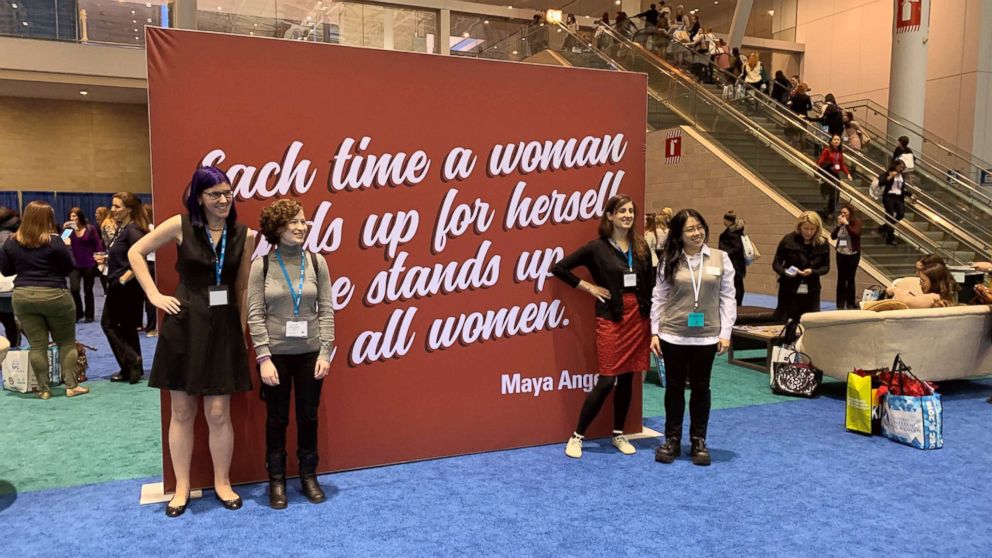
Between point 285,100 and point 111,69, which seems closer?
point 285,100

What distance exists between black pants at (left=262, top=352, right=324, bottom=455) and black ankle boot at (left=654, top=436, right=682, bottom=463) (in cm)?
198

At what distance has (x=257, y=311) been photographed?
3.25 meters

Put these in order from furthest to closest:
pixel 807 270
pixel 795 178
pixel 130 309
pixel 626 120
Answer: pixel 795 178
pixel 807 270
pixel 130 309
pixel 626 120

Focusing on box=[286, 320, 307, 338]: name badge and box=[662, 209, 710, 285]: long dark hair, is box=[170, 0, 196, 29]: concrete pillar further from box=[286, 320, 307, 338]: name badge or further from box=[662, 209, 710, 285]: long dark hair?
box=[662, 209, 710, 285]: long dark hair

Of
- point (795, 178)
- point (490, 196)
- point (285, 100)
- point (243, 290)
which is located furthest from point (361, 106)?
point (795, 178)

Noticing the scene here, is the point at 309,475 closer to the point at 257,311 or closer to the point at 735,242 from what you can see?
the point at 257,311

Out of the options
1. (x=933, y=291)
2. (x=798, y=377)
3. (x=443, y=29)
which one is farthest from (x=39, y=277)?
(x=443, y=29)

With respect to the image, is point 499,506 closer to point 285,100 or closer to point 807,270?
point 285,100

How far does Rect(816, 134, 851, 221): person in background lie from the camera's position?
11.2 meters

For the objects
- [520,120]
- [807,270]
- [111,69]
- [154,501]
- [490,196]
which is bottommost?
[154,501]

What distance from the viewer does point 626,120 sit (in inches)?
177

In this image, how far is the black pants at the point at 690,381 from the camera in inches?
157

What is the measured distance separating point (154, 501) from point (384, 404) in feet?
4.04

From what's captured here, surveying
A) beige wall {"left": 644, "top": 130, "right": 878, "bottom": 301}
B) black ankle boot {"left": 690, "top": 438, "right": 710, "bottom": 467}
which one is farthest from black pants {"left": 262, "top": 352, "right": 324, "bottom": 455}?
beige wall {"left": 644, "top": 130, "right": 878, "bottom": 301}
